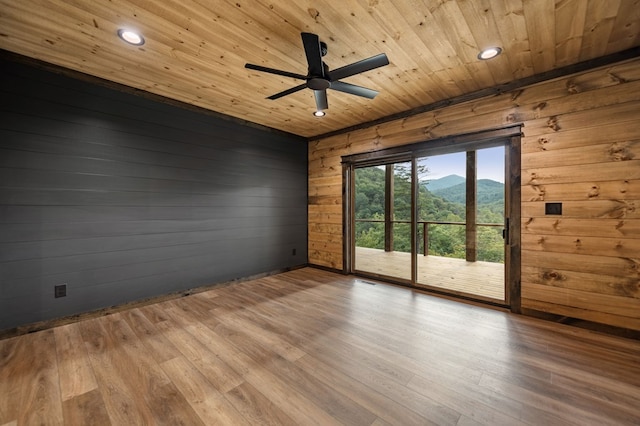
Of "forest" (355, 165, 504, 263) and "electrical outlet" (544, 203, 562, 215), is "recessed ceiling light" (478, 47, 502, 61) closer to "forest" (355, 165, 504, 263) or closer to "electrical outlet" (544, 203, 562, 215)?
"forest" (355, 165, 504, 263)

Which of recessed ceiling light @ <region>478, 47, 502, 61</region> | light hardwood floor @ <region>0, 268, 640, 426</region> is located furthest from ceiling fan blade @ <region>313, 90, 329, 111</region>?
light hardwood floor @ <region>0, 268, 640, 426</region>

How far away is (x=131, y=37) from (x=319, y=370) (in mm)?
3211

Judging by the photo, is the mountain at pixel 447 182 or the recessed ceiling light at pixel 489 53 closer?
the recessed ceiling light at pixel 489 53

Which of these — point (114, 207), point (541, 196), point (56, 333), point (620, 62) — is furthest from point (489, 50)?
point (56, 333)

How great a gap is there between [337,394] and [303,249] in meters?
3.74

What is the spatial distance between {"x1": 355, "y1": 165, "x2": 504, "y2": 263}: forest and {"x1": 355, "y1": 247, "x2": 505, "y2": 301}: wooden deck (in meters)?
0.22

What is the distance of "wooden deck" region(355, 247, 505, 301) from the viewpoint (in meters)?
3.81

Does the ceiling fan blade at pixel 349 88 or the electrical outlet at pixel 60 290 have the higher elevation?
the ceiling fan blade at pixel 349 88

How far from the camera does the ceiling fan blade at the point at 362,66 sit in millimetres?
2063

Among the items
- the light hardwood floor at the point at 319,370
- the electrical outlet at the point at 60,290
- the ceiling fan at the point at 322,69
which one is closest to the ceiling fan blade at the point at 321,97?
the ceiling fan at the point at 322,69

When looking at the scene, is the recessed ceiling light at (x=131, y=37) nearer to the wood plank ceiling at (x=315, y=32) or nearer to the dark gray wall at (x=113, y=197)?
the wood plank ceiling at (x=315, y=32)

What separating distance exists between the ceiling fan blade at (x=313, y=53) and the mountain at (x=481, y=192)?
272 centimetres

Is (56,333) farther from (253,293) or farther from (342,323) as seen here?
(342,323)

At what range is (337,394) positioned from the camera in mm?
1744
